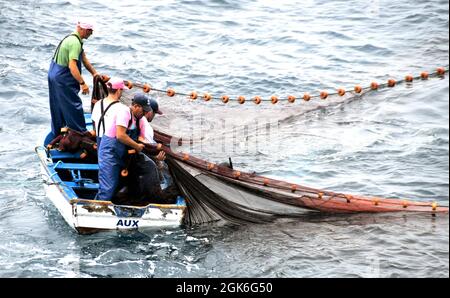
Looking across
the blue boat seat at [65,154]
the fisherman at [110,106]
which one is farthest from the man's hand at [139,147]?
the blue boat seat at [65,154]

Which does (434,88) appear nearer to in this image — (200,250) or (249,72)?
(249,72)

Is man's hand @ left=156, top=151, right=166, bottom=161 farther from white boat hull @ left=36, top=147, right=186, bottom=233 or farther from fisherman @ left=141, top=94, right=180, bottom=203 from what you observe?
white boat hull @ left=36, top=147, right=186, bottom=233

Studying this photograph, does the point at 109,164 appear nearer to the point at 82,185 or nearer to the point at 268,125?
the point at 82,185

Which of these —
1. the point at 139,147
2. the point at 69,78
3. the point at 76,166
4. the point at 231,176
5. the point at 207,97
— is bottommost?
the point at 76,166

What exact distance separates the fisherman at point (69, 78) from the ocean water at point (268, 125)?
2.77 ft

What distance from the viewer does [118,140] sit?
10.4m

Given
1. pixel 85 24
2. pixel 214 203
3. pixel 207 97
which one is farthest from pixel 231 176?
pixel 85 24

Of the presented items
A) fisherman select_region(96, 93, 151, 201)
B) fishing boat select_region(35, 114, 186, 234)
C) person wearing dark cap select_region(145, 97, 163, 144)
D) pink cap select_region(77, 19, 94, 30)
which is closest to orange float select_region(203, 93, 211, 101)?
person wearing dark cap select_region(145, 97, 163, 144)

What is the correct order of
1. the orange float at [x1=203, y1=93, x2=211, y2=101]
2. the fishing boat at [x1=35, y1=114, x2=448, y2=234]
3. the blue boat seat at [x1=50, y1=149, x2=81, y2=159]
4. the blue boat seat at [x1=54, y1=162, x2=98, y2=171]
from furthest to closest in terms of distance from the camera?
1. the blue boat seat at [x1=50, y1=149, x2=81, y2=159]
2. the blue boat seat at [x1=54, y1=162, x2=98, y2=171]
3. the orange float at [x1=203, y1=93, x2=211, y2=101]
4. the fishing boat at [x1=35, y1=114, x2=448, y2=234]

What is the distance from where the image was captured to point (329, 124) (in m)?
11.5

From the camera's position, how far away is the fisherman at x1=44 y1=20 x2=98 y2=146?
38.0 feet

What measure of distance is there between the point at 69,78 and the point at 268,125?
3.24 meters

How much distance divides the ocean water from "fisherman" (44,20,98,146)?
84 cm
